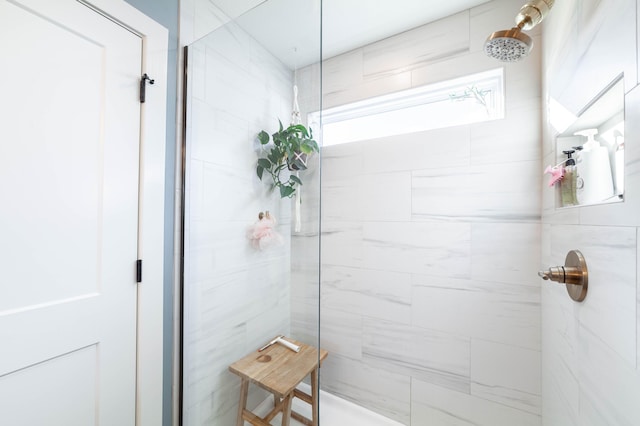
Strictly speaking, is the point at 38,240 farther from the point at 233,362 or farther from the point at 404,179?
the point at 404,179

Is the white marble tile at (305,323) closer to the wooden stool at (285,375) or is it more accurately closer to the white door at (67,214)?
the wooden stool at (285,375)

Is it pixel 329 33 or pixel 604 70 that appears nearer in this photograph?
pixel 604 70

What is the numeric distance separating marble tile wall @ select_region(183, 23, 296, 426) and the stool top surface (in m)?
0.05

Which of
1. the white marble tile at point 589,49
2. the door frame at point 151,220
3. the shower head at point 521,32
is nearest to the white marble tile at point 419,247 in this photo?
the white marble tile at point 589,49

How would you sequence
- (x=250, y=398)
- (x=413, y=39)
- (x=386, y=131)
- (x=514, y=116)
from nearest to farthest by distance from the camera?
1. (x=250, y=398)
2. (x=514, y=116)
3. (x=413, y=39)
4. (x=386, y=131)

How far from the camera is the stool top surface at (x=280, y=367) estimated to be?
803 millimetres

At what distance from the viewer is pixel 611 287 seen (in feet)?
1.88

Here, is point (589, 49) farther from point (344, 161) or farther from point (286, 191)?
point (344, 161)

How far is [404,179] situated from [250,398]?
51.5 inches

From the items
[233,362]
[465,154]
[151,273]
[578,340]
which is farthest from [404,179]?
[151,273]

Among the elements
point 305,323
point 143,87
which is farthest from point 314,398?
point 143,87

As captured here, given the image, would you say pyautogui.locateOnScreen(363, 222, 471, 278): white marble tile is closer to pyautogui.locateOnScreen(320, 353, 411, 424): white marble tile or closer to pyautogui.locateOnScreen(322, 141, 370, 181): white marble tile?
pyautogui.locateOnScreen(322, 141, 370, 181): white marble tile

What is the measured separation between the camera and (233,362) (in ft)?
3.12

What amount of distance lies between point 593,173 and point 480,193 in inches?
24.2
